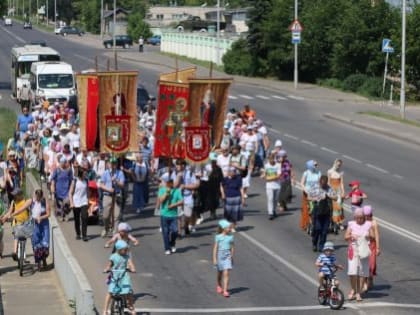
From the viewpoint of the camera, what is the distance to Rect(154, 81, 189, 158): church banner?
2592 centimetres

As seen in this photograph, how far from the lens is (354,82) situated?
63438 millimetres

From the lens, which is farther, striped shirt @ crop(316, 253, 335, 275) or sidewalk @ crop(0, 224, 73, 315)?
sidewalk @ crop(0, 224, 73, 315)

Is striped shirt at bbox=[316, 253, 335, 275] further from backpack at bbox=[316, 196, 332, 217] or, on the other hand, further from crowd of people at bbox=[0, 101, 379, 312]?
backpack at bbox=[316, 196, 332, 217]

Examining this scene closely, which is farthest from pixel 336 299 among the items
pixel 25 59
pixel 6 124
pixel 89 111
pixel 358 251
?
pixel 25 59

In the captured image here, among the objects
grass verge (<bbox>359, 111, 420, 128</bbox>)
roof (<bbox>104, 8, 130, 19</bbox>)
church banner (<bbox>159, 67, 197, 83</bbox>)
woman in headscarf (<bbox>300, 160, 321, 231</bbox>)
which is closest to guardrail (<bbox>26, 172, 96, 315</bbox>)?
woman in headscarf (<bbox>300, 160, 321, 231</bbox>)

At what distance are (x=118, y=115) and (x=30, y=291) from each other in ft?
21.2

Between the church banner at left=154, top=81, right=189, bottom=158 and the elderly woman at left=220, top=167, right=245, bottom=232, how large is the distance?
231 centimetres

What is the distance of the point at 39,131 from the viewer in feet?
104

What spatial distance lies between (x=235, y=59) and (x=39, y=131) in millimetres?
44365

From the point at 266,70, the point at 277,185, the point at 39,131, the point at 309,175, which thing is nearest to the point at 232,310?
the point at 309,175

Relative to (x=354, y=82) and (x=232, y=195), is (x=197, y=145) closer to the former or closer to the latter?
(x=232, y=195)

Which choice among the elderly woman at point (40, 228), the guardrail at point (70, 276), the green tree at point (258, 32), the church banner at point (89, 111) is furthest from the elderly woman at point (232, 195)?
the green tree at point (258, 32)

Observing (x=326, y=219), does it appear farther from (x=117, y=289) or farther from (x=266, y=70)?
(x=266, y=70)

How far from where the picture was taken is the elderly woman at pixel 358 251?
18.4 m
